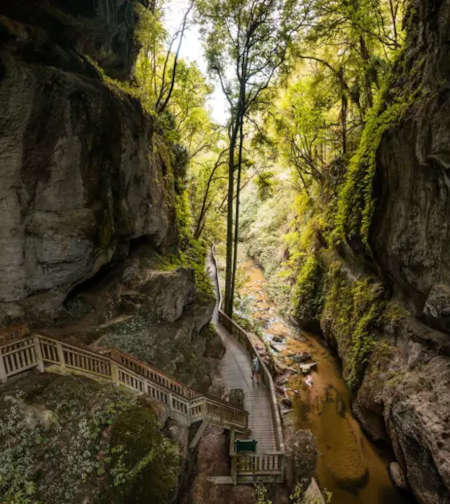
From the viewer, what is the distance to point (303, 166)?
715 inches

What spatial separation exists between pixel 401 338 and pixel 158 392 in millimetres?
8586

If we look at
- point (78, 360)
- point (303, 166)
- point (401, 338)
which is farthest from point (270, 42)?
point (78, 360)

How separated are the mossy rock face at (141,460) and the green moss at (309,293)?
12209 millimetres

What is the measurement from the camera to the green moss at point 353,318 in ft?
33.8

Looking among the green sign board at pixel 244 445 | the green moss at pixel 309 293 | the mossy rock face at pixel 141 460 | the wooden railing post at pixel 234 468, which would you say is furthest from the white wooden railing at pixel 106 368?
the green moss at pixel 309 293

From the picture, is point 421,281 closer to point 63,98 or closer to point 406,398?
point 406,398

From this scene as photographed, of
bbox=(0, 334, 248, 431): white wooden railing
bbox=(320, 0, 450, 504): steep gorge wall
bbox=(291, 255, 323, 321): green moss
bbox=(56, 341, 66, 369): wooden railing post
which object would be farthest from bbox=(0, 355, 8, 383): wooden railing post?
bbox=(291, 255, 323, 321): green moss

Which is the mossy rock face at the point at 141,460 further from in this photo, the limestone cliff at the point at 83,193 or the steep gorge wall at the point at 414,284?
the steep gorge wall at the point at 414,284

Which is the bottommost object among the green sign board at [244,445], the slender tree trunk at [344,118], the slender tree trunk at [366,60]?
the green sign board at [244,445]

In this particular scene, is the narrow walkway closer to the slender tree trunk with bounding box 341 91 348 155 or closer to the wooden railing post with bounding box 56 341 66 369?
the wooden railing post with bounding box 56 341 66 369

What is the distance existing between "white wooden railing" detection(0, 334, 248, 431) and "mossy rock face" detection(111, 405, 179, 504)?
70 cm

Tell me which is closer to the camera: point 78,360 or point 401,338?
point 78,360

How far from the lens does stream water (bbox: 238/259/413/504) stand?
8039 millimetres

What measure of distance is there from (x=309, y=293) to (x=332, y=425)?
765 centimetres
